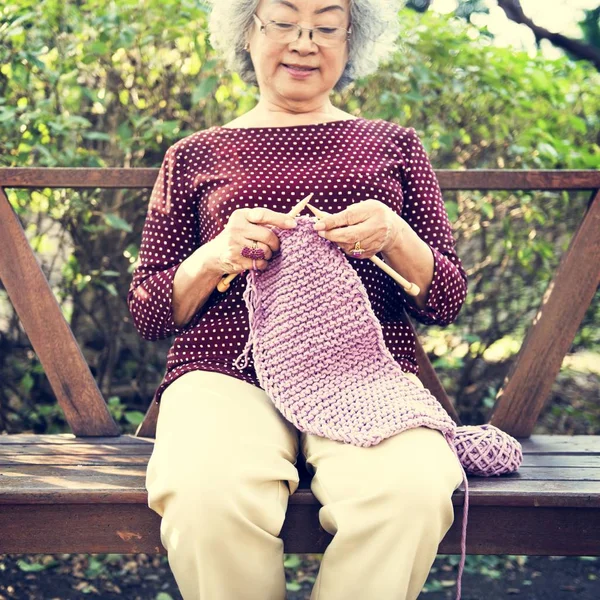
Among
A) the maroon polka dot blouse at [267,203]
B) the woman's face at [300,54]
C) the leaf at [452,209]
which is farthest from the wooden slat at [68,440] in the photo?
the leaf at [452,209]

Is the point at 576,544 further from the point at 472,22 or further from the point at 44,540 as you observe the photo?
the point at 472,22

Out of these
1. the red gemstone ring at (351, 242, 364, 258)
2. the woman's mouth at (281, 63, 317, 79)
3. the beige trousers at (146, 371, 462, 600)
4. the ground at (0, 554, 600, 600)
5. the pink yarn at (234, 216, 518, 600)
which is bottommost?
the ground at (0, 554, 600, 600)

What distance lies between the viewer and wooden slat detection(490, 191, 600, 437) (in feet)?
7.09

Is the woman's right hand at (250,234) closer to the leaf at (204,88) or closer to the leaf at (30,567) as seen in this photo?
the leaf at (204,88)

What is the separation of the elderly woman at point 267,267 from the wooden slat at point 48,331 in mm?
281

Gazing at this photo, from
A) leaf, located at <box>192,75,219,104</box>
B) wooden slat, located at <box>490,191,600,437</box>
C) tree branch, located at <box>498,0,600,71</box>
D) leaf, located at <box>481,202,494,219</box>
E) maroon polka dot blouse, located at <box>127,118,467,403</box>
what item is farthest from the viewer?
tree branch, located at <box>498,0,600,71</box>

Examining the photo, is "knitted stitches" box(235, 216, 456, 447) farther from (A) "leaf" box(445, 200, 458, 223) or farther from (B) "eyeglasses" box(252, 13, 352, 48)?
(A) "leaf" box(445, 200, 458, 223)

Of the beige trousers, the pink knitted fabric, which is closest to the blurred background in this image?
the pink knitted fabric

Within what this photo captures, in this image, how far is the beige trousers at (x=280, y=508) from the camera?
4.72 ft

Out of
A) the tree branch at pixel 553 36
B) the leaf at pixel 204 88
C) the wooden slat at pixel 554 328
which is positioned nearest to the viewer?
the wooden slat at pixel 554 328

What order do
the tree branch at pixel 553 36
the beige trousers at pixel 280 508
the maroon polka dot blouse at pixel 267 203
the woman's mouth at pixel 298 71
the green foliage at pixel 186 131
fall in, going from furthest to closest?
1. the tree branch at pixel 553 36
2. the green foliage at pixel 186 131
3. the woman's mouth at pixel 298 71
4. the maroon polka dot blouse at pixel 267 203
5. the beige trousers at pixel 280 508

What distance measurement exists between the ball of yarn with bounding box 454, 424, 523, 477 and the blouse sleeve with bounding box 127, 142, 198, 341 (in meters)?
0.67

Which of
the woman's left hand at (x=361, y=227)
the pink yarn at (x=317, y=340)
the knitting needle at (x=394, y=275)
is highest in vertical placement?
the woman's left hand at (x=361, y=227)

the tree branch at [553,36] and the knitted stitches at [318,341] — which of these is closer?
the knitted stitches at [318,341]
